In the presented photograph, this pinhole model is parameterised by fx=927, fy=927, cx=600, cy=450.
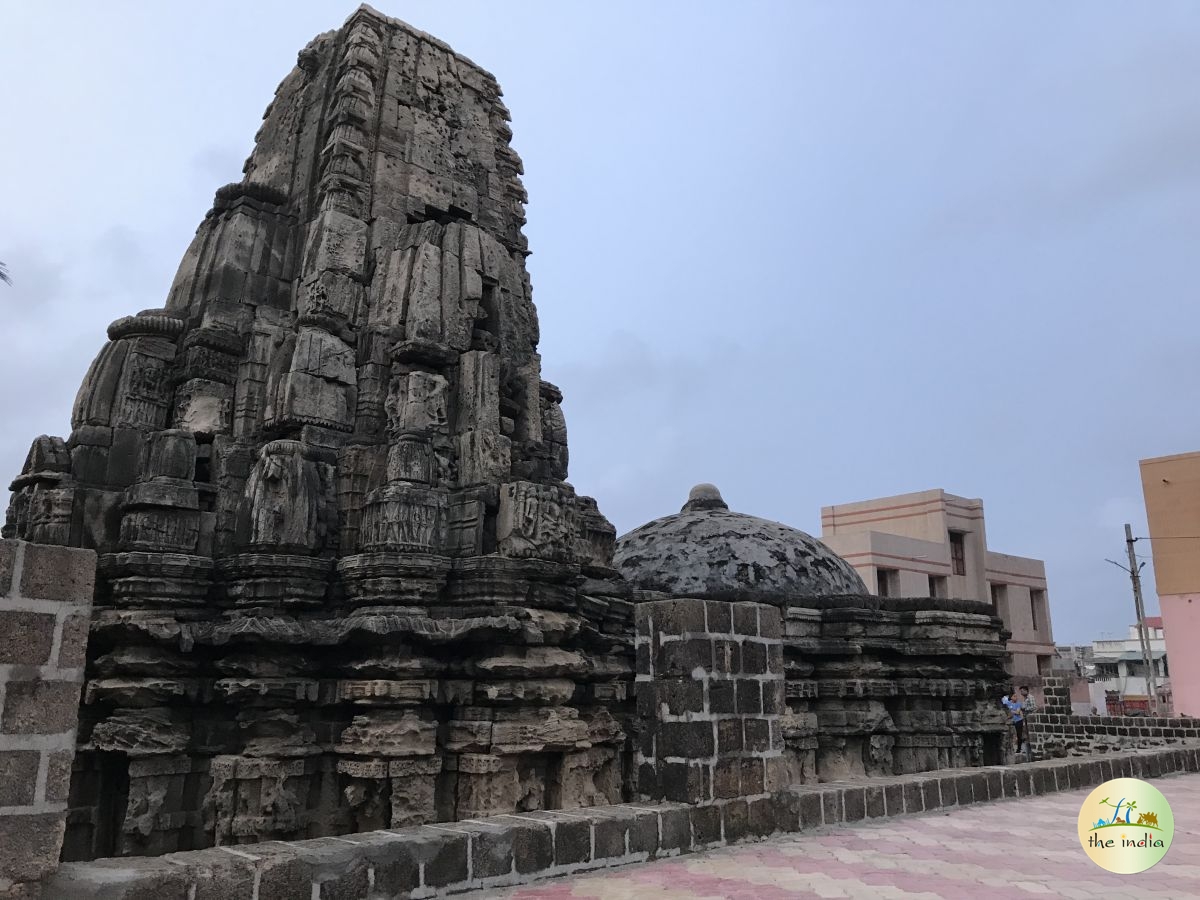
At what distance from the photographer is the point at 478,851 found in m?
4.92

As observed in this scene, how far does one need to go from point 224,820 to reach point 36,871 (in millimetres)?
4451

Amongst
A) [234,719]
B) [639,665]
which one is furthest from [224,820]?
[639,665]

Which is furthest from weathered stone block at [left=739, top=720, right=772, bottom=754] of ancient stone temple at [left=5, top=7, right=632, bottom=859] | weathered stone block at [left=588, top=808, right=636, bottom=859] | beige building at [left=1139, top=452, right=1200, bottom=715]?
beige building at [left=1139, top=452, right=1200, bottom=715]

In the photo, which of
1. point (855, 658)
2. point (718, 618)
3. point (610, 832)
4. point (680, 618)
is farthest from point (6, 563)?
point (855, 658)

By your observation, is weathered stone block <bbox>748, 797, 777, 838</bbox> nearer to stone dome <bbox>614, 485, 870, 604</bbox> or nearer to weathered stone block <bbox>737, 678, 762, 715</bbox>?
weathered stone block <bbox>737, 678, 762, 715</bbox>

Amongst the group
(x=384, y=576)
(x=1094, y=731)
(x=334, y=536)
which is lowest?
(x=1094, y=731)

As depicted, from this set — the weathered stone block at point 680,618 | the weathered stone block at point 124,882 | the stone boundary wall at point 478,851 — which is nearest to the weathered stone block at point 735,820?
the stone boundary wall at point 478,851

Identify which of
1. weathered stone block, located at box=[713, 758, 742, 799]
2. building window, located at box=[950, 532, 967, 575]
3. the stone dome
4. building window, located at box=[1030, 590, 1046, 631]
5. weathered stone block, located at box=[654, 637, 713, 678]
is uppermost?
building window, located at box=[950, 532, 967, 575]

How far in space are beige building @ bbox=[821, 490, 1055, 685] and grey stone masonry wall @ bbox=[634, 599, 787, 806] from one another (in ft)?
76.1

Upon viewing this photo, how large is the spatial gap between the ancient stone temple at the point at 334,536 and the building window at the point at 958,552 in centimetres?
2470

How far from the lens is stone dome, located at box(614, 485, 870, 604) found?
40.4 feet

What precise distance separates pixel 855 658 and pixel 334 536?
21.9 ft

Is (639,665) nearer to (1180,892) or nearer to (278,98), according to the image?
(1180,892)

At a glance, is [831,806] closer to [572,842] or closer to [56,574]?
[572,842]
